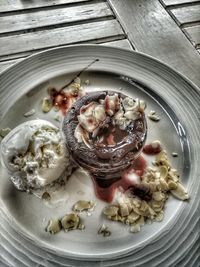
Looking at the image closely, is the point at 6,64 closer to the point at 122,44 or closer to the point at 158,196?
the point at 122,44

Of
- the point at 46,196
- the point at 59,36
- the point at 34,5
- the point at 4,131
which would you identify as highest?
the point at 34,5

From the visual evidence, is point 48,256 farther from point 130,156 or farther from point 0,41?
point 0,41

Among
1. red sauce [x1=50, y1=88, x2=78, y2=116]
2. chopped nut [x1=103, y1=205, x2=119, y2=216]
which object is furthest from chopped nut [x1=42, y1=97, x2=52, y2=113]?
chopped nut [x1=103, y1=205, x2=119, y2=216]

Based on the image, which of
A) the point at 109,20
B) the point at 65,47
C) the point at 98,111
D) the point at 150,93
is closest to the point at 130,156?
the point at 98,111

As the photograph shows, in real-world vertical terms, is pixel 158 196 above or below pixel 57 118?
below

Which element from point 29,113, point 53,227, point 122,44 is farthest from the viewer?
point 122,44

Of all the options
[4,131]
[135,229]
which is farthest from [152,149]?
[4,131]

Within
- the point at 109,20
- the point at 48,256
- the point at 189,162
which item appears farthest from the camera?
the point at 109,20
